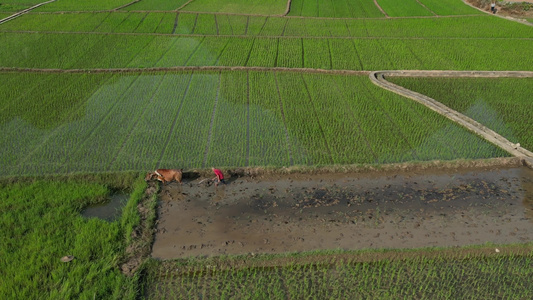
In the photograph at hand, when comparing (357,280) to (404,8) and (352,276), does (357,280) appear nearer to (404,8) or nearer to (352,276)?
(352,276)


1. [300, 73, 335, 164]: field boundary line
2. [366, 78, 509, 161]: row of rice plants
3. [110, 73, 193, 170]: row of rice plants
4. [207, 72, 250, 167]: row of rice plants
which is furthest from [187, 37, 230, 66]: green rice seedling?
[366, 78, 509, 161]: row of rice plants

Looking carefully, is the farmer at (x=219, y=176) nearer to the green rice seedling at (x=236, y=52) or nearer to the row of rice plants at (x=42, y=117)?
the row of rice plants at (x=42, y=117)

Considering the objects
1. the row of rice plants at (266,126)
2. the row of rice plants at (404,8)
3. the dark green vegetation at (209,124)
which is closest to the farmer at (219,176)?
the dark green vegetation at (209,124)

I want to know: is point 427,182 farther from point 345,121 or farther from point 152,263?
point 152,263

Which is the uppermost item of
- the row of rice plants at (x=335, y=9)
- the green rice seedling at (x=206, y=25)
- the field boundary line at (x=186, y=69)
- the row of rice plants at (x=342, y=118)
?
the row of rice plants at (x=335, y=9)

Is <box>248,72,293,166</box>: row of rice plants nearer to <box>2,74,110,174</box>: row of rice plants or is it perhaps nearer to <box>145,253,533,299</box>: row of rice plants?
<box>145,253,533,299</box>: row of rice plants

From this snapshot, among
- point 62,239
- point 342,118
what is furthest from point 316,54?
point 62,239

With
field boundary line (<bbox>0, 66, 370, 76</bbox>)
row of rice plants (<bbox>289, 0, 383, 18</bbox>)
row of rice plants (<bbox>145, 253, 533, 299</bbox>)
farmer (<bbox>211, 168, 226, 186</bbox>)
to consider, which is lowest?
row of rice plants (<bbox>145, 253, 533, 299</bbox>)
